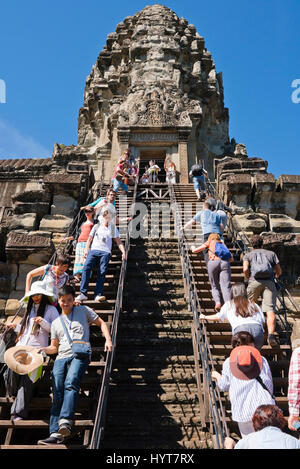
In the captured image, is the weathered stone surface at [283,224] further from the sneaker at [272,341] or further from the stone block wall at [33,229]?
the stone block wall at [33,229]

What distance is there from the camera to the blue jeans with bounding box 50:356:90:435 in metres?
4.27

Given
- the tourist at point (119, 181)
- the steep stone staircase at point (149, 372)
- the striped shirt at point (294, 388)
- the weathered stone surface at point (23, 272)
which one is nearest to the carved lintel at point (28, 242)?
the weathered stone surface at point (23, 272)

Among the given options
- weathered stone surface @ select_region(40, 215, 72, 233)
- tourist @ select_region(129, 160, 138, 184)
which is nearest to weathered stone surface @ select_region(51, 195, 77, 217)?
weathered stone surface @ select_region(40, 215, 72, 233)

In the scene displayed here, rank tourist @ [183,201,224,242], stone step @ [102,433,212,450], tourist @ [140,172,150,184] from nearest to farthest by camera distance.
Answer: stone step @ [102,433,212,450] < tourist @ [183,201,224,242] < tourist @ [140,172,150,184]

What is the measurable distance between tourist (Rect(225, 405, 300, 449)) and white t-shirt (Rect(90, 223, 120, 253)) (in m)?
4.33

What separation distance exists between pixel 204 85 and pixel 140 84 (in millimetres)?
4183

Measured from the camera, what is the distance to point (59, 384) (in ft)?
14.7

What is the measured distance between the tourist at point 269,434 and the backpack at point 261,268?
307cm

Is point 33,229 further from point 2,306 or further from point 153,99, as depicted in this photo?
point 153,99

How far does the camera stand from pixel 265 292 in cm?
627

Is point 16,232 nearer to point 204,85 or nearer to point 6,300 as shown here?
point 6,300

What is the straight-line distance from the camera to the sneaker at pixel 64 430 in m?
4.13

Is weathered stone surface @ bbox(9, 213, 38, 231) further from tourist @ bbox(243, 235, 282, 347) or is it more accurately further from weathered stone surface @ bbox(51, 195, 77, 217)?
tourist @ bbox(243, 235, 282, 347)

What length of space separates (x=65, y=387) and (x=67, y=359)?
0.31 m
